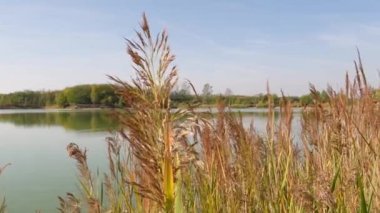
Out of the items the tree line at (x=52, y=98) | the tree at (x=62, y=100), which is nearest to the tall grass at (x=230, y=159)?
the tree line at (x=52, y=98)

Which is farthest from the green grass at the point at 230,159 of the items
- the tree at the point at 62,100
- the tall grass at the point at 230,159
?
the tree at the point at 62,100

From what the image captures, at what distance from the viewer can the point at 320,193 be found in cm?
120

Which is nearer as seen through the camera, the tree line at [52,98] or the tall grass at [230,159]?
Answer: the tall grass at [230,159]

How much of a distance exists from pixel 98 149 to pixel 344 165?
56.4 feet

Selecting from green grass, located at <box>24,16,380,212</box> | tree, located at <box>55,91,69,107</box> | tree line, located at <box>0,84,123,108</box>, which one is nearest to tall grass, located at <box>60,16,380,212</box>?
green grass, located at <box>24,16,380,212</box>

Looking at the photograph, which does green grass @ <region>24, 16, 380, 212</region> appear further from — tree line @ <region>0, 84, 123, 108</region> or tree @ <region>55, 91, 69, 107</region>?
tree @ <region>55, 91, 69, 107</region>

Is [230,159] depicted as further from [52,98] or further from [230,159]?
[52,98]

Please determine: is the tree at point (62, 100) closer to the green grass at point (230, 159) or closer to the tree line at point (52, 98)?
the tree line at point (52, 98)

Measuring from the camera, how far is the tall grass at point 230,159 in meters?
0.89

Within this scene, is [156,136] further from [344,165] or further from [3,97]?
[3,97]

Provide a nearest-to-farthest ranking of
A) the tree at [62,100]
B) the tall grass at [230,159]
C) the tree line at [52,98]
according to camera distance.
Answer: the tall grass at [230,159]
the tree line at [52,98]
the tree at [62,100]

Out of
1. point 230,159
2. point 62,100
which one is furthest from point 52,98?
point 230,159

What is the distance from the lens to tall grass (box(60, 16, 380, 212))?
0.89 meters

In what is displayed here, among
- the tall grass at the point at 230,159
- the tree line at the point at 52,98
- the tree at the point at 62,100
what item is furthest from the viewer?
the tree at the point at 62,100
